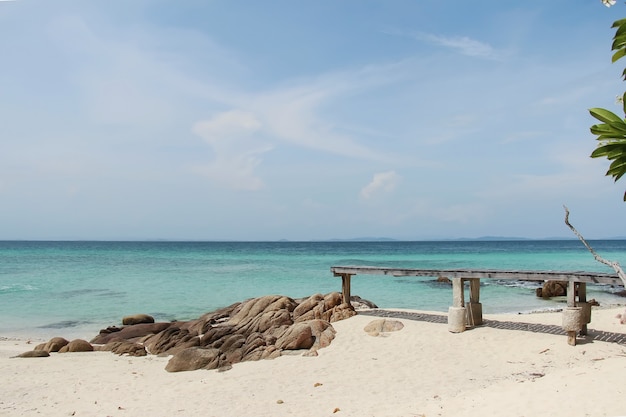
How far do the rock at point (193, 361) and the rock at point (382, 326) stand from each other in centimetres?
416

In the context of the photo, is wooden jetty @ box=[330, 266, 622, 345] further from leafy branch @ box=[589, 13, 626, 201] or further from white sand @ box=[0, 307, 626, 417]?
leafy branch @ box=[589, 13, 626, 201]

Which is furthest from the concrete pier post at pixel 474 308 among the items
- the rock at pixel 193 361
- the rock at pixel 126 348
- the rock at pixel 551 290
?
the rock at pixel 551 290

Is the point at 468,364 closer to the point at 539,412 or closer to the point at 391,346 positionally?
the point at 391,346

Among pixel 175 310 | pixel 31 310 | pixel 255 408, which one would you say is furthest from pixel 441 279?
pixel 255 408

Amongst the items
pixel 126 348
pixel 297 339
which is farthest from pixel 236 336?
pixel 126 348

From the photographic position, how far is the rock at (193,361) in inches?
484

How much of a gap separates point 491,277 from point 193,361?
25.7 feet

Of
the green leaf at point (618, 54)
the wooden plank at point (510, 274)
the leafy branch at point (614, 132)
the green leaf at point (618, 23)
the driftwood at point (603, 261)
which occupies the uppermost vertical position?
the green leaf at point (618, 23)

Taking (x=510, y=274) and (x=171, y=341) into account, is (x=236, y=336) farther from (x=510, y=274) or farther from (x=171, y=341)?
(x=510, y=274)

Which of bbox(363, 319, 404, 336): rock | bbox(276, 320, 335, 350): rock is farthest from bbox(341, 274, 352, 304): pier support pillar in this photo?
bbox(276, 320, 335, 350): rock

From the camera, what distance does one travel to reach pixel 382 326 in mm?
14148

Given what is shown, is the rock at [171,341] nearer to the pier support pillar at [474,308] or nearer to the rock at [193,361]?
the rock at [193,361]

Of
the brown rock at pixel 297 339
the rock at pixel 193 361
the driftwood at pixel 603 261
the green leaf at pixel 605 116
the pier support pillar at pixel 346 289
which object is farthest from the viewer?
the pier support pillar at pixel 346 289

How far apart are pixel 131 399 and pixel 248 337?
445 cm
